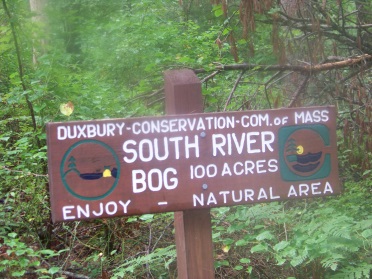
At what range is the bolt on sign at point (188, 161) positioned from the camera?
215 cm

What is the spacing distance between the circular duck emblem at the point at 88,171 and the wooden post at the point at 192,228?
0.42 meters

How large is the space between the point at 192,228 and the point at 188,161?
34cm


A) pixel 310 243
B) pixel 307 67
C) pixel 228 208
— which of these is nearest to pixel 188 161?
pixel 310 243

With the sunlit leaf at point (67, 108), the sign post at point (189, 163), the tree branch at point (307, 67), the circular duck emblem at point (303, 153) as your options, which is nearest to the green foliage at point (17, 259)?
the sunlit leaf at point (67, 108)

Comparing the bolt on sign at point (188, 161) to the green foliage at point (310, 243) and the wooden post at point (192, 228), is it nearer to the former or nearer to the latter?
the wooden post at point (192, 228)

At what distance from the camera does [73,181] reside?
214 cm

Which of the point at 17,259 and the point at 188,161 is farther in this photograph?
the point at 17,259

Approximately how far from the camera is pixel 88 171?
215 cm

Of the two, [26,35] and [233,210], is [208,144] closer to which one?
[233,210]

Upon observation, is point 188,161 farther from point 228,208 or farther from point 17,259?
point 17,259

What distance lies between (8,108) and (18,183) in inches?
66.7

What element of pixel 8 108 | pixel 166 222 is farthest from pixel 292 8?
pixel 8 108

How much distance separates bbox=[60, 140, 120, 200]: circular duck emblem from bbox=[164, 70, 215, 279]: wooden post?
1.37 ft

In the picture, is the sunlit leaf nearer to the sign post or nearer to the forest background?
the forest background
